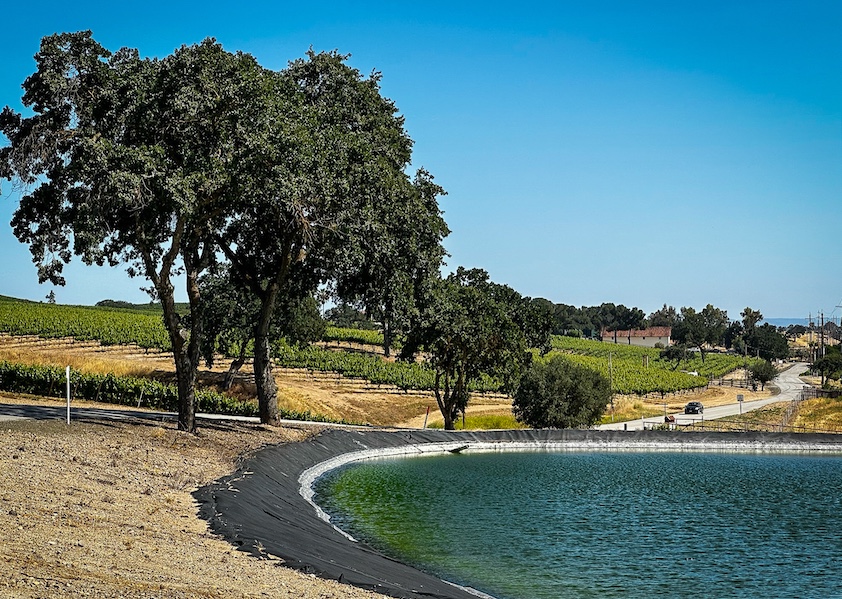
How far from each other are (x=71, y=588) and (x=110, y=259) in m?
20.9

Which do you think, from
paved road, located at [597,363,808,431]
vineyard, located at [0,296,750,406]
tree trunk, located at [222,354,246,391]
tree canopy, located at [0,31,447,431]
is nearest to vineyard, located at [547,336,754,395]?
vineyard, located at [0,296,750,406]

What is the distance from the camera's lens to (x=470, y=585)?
17.2 metres

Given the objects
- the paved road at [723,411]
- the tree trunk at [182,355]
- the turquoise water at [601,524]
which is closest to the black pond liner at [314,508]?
the turquoise water at [601,524]

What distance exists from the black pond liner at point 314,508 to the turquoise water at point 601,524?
1.40 metres

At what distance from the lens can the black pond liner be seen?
14.7 m

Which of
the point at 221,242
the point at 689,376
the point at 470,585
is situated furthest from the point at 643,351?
the point at 470,585

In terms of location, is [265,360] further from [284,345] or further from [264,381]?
[284,345]

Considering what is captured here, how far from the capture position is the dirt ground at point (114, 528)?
10945 mm

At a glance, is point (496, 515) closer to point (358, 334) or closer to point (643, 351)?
point (358, 334)

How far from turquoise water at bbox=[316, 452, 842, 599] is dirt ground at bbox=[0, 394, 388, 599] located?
16.4 ft

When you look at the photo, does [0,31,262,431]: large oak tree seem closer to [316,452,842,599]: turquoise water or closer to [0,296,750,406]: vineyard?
[316,452,842,599]: turquoise water

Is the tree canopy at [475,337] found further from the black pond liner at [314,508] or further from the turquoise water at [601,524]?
the turquoise water at [601,524]

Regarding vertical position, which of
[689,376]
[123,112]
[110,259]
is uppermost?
[123,112]

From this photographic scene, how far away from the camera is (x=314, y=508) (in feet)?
80.9
